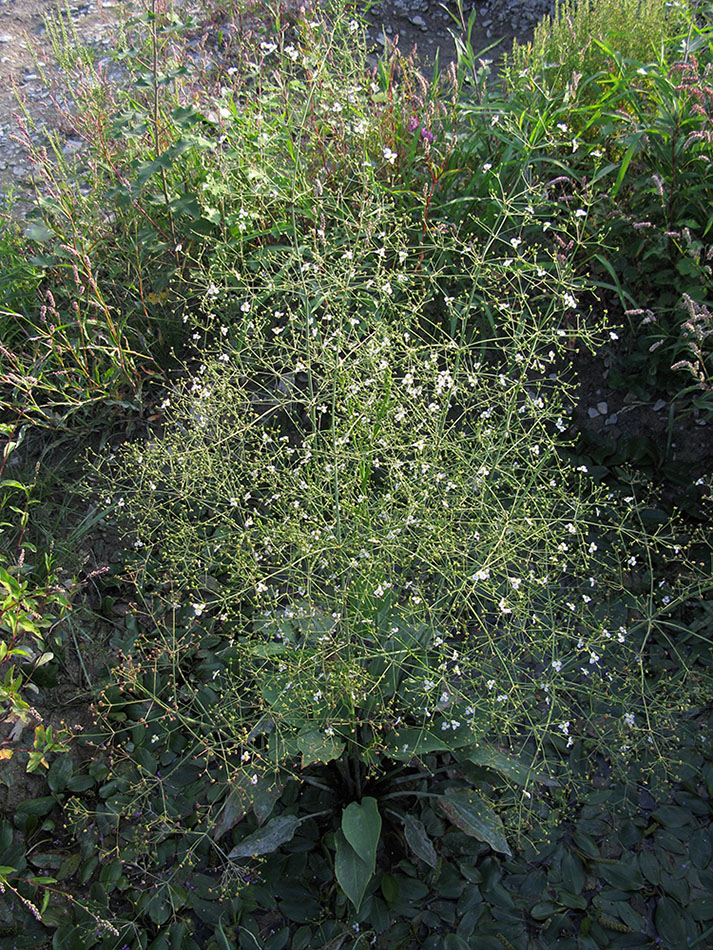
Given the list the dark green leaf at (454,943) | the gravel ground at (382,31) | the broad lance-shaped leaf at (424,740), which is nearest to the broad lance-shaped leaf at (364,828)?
the broad lance-shaped leaf at (424,740)

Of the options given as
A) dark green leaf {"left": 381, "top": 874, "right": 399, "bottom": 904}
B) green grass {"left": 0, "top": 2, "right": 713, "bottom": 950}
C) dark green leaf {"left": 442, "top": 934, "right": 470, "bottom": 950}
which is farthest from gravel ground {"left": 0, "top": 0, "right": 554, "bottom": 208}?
dark green leaf {"left": 442, "top": 934, "right": 470, "bottom": 950}

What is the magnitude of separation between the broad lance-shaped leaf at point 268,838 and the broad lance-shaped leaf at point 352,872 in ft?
0.57

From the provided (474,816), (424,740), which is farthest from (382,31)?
(474,816)

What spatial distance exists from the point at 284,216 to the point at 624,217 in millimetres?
1418

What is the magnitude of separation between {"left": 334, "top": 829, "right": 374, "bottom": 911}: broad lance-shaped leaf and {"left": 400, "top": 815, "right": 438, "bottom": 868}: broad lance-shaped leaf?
8.2 inches

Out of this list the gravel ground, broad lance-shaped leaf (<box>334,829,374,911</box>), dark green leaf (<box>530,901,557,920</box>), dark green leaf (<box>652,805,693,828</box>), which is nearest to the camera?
broad lance-shaped leaf (<box>334,829,374,911</box>)

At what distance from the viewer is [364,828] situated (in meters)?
2.10

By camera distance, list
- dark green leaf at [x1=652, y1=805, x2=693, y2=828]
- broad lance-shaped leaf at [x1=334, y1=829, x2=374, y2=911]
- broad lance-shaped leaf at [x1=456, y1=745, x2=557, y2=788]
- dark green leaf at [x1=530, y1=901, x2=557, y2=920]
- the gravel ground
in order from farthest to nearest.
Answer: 1. the gravel ground
2. dark green leaf at [x1=652, y1=805, x2=693, y2=828]
3. dark green leaf at [x1=530, y1=901, x2=557, y2=920]
4. broad lance-shaped leaf at [x1=456, y1=745, x2=557, y2=788]
5. broad lance-shaped leaf at [x1=334, y1=829, x2=374, y2=911]

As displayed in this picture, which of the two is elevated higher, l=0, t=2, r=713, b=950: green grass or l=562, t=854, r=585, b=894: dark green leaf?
l=0, t=2, r=713, b=950: green grass

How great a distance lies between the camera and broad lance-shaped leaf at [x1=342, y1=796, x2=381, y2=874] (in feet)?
6.65

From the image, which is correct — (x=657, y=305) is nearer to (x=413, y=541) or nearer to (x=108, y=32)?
(x=413, y=541)

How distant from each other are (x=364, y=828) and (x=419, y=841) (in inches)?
10.0

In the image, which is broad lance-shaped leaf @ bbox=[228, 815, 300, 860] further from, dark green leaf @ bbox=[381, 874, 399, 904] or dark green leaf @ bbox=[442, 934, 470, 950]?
dark green leaf @ bbox=[442, 934, 470, 950]

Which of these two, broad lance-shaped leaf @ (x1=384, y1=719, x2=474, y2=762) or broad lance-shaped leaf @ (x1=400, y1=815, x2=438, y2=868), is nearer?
broad lance-shaped leaf @ (x1=384, y1=719, x2=474, y2=762)
